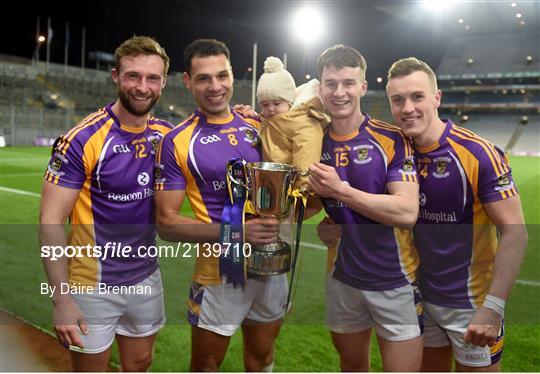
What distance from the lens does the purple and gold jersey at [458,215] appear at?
2303 millimetres

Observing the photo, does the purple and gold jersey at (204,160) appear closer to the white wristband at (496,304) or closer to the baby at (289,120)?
the baby at (289,120)

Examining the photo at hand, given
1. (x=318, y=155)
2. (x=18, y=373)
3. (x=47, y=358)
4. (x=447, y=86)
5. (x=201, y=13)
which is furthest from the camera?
(x=447, y=86)

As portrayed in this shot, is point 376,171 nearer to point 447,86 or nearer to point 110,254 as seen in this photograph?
point 110,254

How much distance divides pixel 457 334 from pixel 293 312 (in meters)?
2.27

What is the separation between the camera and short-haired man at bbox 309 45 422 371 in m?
2.32

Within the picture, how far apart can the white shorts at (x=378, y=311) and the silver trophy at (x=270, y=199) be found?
36 centimetres

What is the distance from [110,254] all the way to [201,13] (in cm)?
2712

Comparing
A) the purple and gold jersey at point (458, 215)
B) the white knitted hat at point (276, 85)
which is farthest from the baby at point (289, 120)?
the purple and gold jersey at point (458, 215)

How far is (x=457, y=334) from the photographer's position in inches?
94.7

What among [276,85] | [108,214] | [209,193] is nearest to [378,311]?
[209,193]

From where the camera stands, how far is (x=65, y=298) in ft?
8.02

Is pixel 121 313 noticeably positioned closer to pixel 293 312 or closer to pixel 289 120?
pixel 289 120

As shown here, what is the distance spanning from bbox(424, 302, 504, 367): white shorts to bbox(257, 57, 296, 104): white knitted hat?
1380 mm

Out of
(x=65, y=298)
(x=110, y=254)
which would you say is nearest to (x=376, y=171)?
(x=110, y=254)
